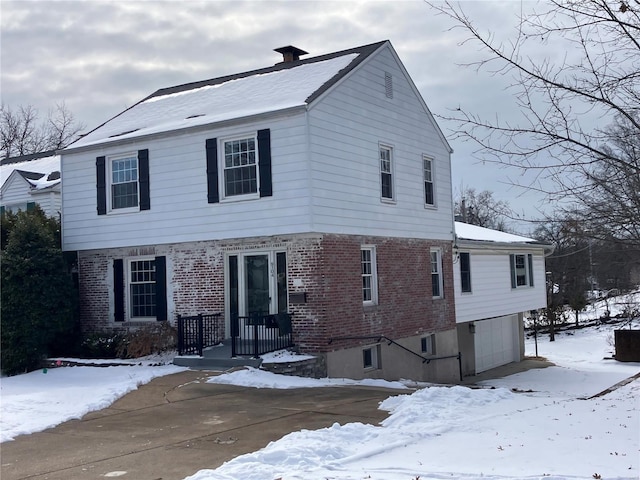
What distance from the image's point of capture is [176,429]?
9305 millimetres

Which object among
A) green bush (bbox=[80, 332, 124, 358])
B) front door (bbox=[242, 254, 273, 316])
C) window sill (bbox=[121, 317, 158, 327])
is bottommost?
green bush (bbox=[80, 332, 124, 358])

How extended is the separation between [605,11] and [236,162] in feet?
33.5

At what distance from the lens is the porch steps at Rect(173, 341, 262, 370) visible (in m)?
14.3

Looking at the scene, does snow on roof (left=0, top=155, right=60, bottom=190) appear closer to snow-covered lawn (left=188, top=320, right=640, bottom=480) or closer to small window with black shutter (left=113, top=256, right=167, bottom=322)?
small window with black shutter (left=113, top=256, right=167, bottom=322)

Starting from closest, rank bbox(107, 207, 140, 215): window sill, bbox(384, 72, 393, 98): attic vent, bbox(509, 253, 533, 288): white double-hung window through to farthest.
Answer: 1. bbox(107, 207, 140, 215): window sill
2. bbox(384, 72, 393, 98): attic vent
3. bbox(509, 253, 533, 288): white double-hung window

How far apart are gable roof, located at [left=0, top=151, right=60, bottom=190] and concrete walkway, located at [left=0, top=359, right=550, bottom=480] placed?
13479 mm

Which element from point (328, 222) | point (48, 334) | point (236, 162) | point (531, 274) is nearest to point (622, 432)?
point (328, 222)

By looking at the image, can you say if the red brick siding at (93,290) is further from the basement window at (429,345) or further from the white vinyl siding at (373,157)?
the basement window at (429,345)

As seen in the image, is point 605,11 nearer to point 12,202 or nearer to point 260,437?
point 260,437

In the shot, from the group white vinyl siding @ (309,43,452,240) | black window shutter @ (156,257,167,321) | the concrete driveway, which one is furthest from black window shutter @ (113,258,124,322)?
white vinyl siding @ (309,43,452,240)

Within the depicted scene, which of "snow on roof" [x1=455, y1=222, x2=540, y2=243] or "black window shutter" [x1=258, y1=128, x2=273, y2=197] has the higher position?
"black window shutter" [x1=258, y1=128, x2=273, y2=197]

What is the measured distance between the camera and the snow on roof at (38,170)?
939 inches

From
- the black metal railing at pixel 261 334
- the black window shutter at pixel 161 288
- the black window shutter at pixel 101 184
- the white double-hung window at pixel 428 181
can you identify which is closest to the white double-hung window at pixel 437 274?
the white double-hung window at pixel 428 181

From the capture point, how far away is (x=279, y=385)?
12891mm
